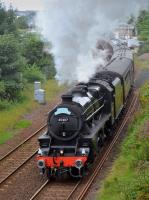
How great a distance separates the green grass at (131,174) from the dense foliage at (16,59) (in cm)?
1052

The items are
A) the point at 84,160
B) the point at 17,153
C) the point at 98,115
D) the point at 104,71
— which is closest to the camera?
the point at 84,160

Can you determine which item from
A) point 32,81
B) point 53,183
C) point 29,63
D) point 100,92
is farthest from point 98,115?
point 29,63

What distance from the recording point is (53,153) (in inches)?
575

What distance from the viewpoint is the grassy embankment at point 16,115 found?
70.4ft

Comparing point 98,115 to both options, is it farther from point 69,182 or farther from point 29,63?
point 29,63

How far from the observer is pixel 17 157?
1784 cm

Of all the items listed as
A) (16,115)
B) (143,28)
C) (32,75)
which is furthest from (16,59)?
(143,28)

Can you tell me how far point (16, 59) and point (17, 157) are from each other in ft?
33.8

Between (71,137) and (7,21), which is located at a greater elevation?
(7,21)

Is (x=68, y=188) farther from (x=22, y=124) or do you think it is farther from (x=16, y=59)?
(x=16, y=59)

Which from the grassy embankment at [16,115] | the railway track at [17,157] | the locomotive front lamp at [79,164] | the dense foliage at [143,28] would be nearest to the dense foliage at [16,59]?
the grassy embankment at [16,115]

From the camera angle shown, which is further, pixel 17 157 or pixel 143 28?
pixel 143 28

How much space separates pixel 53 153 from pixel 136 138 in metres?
3.51

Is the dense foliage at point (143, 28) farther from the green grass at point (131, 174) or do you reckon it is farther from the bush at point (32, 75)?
the green grass at point (131, 174)
